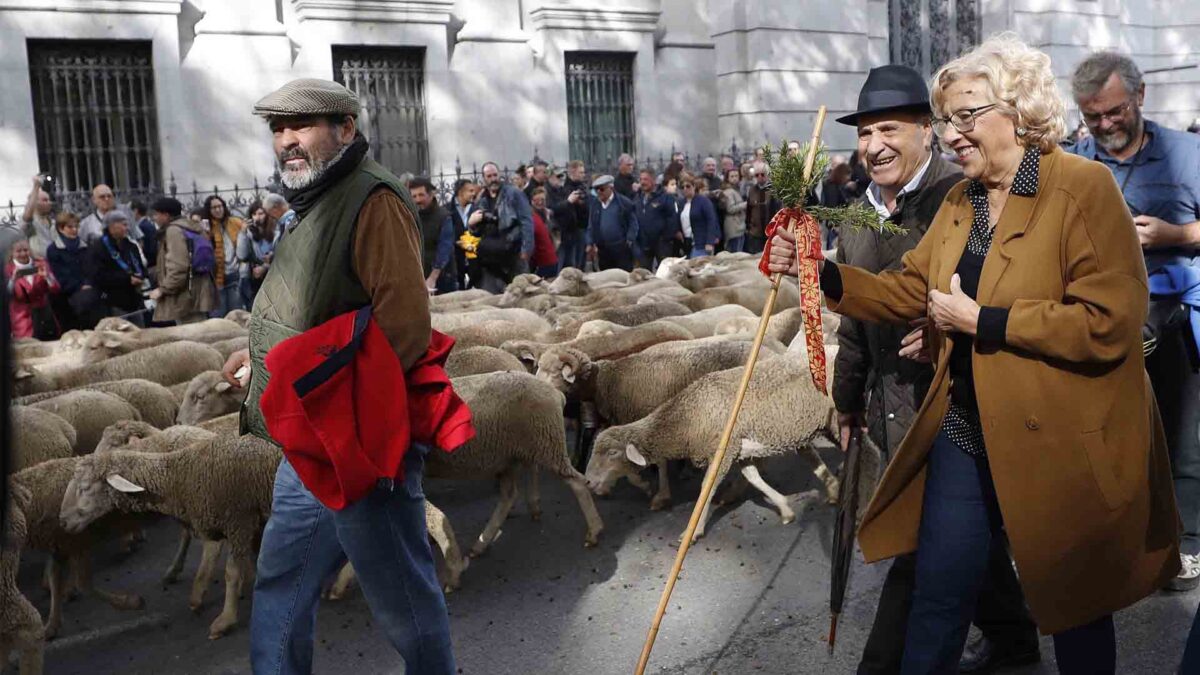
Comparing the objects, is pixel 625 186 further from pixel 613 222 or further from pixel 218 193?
pixel 218 193

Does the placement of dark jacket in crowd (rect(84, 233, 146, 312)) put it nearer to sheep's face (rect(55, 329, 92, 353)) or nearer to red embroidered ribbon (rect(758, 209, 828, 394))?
sheep's face (rect(55, 329, 92, 353))

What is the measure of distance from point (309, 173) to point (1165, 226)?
10.1ft

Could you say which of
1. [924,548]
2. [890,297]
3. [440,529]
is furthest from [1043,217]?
[440,529]

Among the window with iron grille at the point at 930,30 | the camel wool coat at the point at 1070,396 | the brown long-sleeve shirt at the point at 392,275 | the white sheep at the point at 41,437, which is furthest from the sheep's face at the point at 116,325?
the window with iron grille at the point at 930,30

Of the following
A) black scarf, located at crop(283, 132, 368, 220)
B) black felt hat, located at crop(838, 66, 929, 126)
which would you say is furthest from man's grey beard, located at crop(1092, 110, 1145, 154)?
black scarf, located at crop(283, 132, 368, 220)

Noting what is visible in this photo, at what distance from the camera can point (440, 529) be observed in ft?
17.7

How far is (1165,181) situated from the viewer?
457 centimetres

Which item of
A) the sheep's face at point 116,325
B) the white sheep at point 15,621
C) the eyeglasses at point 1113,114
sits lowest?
the white sheep at point 15,621

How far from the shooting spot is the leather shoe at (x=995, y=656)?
412 centimetres

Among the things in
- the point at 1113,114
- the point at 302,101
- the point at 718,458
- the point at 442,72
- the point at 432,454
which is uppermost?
the point at 442,72

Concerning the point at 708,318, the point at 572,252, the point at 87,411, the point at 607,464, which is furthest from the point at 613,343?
the point at 572,252

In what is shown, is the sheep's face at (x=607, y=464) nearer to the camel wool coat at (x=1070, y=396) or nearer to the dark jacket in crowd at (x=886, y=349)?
the dark jacket in crowd at (x=886, y=349)

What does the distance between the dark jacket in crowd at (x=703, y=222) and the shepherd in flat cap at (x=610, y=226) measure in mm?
813

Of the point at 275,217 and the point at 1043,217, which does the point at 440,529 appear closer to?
the point at 1043,217
